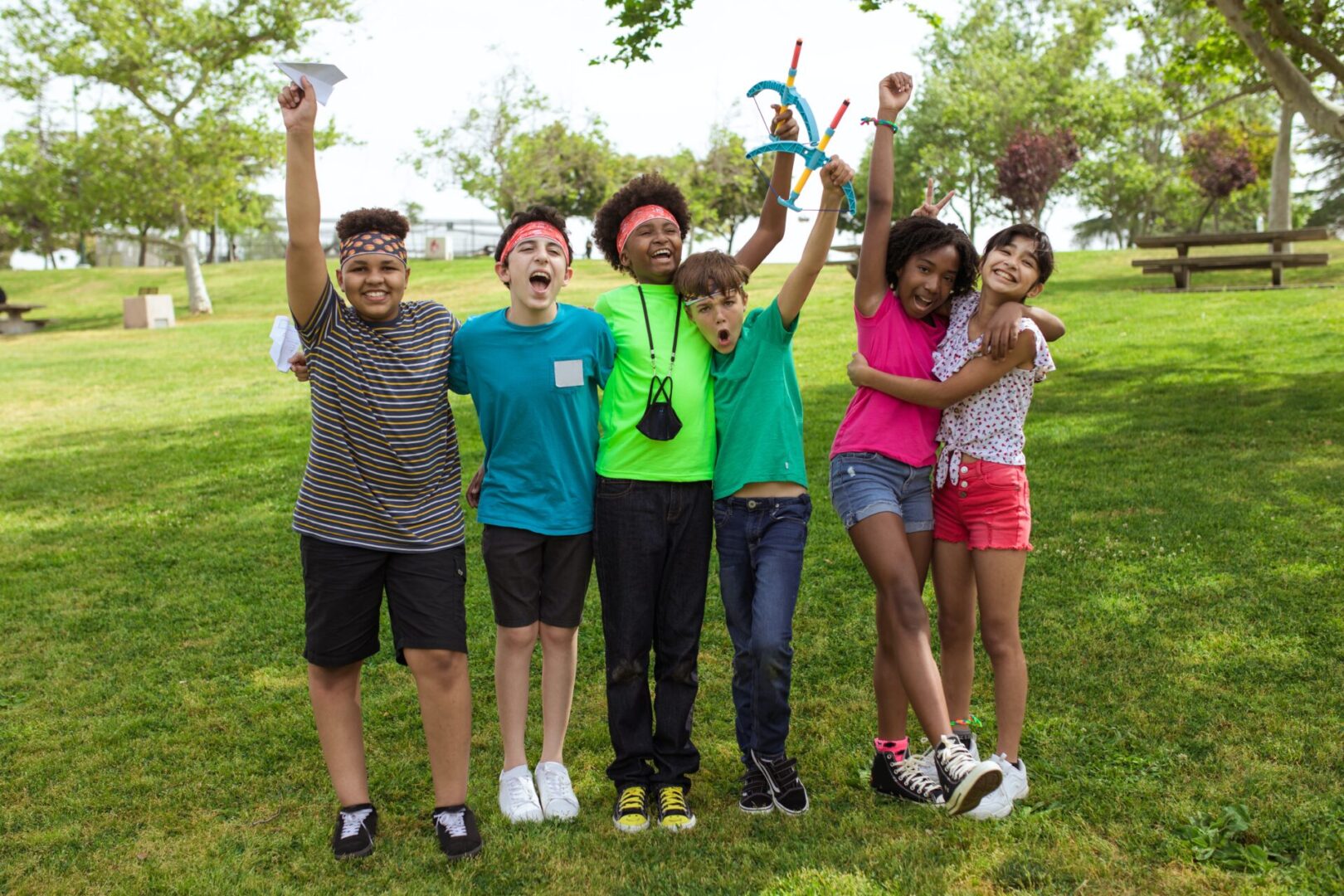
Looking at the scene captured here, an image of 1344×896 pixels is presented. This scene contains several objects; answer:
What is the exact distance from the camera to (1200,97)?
35.0 meters

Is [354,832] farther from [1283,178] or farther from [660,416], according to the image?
[1283,178]

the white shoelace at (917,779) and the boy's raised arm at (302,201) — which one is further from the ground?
the boy's raised arm at (302,201)

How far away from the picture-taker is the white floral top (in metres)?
3.51

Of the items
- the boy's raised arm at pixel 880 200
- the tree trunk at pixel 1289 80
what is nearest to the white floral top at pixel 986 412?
the boy's raised arm at pixel 880 200

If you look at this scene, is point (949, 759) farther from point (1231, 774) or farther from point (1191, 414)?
point (1191, 414)

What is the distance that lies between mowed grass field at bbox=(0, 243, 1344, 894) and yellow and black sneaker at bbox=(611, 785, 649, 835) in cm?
5

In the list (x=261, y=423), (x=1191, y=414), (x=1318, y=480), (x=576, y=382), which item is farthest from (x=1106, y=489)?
(x=261, y=423)

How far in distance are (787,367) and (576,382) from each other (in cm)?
66

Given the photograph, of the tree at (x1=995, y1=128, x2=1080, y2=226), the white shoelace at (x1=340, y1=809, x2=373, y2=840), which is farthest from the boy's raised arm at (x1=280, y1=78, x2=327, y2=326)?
the tree at (x1=995, y1=128, x2=1080, y2=226)

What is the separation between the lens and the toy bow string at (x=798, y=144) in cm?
351

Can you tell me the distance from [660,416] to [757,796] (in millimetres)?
1223

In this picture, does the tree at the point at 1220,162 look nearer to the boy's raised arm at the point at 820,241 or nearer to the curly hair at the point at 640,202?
the curly hair at the point at 640,202

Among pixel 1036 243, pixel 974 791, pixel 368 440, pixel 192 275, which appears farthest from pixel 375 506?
pixel 192 275

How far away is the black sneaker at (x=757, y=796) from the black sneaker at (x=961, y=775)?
1.73 ft
